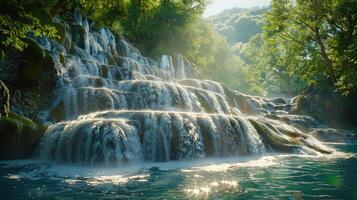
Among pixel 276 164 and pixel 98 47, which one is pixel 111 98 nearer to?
pixel 276 164

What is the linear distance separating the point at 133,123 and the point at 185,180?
460 centimetres

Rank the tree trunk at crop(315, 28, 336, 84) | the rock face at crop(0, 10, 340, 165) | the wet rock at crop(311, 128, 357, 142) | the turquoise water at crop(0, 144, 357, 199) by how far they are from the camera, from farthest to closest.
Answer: the tree trunk at crop(315, 28, 336, 84)
the wet rock at crop(311, 128, 357, 142)
the rock face at crop(0, 10, 340, 165)
the turquoise water at crop(0, 144, 357, 199)

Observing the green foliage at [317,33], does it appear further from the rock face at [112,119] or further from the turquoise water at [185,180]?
the turquoise water at [185,180]

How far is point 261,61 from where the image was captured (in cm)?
5991

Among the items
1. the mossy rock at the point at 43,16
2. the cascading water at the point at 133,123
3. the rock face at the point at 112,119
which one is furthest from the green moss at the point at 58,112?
the mossy rock at the point at 43,16

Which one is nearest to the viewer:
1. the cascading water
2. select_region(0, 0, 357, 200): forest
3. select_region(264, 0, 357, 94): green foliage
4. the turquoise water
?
the turquoise water

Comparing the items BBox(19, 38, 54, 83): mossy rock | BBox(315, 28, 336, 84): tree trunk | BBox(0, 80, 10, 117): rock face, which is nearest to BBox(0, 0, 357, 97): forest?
BBox(315, 28, 336, 84): tree trunk

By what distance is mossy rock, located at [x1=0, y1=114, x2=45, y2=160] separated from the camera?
12914 millimetres

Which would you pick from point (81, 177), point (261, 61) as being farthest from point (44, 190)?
point (261, 61)

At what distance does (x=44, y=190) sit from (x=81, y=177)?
1611mm

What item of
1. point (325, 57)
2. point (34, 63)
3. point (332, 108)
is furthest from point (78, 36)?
point (332, 108)

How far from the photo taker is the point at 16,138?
13.0 metres

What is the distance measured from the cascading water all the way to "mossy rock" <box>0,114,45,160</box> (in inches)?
15.0

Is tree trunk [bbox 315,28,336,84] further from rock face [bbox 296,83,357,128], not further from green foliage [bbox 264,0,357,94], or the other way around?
rock face [bbox 296,83,357,128]
